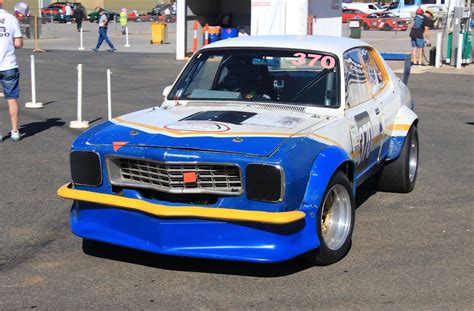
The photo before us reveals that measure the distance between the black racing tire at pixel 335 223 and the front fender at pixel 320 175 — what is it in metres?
0.10

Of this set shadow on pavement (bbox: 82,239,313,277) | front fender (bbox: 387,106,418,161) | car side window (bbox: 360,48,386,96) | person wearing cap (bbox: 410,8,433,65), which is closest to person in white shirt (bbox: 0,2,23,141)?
shadow on pavement (bbox: 82,239,313,277)

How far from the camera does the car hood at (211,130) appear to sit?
4.71m

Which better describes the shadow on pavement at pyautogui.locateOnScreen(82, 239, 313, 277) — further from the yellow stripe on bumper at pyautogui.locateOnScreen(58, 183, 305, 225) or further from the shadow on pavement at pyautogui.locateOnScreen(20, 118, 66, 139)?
the shadow on pavement at pyautogui.locateOnScreen(20, 118, 66, 139)

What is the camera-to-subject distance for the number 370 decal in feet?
19.7

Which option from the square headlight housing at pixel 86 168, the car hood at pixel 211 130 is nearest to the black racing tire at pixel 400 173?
the car hood at pixel 211 130

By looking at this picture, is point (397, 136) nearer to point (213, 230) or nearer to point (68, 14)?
point (213, 230)

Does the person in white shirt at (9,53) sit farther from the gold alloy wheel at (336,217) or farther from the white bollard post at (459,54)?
the white bollard post at (459,54)

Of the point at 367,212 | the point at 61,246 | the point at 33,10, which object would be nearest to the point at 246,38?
the point at 367,212

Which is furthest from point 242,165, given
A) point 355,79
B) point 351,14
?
point 351,14

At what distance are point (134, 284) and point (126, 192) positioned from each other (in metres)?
0.62

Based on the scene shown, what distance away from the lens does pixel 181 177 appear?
15.3ft

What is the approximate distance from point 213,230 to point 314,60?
6.89ft

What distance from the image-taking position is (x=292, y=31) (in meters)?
21.9

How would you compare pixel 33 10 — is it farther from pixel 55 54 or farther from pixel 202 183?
pixel 202 183
